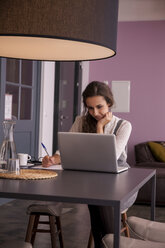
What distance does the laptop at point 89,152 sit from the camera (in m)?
2.51

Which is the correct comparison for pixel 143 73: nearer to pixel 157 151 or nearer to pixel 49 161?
pixel 157 151

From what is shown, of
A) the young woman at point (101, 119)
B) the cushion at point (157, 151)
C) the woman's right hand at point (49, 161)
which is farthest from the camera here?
the cushion at point (157, 151)

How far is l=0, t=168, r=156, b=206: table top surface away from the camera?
174 centimetres

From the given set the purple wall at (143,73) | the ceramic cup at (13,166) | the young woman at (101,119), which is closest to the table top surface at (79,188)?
the ceramic cup at (13,166)

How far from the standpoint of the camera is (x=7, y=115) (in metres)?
5.50

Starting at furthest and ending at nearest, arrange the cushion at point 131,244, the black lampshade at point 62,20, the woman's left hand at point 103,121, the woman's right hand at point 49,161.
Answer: the woman's left hand at point 103,121, the woman's right hand at point 49,161, the cushion at point 131,244, the black lampshade at point 62,20

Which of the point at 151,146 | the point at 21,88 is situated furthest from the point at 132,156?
the point at 21,88

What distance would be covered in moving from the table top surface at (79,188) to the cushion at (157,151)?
4181mm

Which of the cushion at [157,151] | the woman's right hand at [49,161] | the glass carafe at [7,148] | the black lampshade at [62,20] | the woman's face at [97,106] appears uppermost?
the black lampshade at [62,20]

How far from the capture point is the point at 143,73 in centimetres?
785

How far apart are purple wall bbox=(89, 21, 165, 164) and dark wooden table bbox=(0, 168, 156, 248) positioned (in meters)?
5.33

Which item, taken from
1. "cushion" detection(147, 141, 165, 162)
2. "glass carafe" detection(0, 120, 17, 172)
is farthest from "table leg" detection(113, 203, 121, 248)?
"cushion" detection(147, 141, 165, 162)

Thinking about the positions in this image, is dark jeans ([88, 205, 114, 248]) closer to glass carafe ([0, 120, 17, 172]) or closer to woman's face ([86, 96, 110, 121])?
glass carafe ([0, 120, 17, 172])

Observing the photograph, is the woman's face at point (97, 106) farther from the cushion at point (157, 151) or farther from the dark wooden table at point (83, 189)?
the cushion at point (157, 151)
